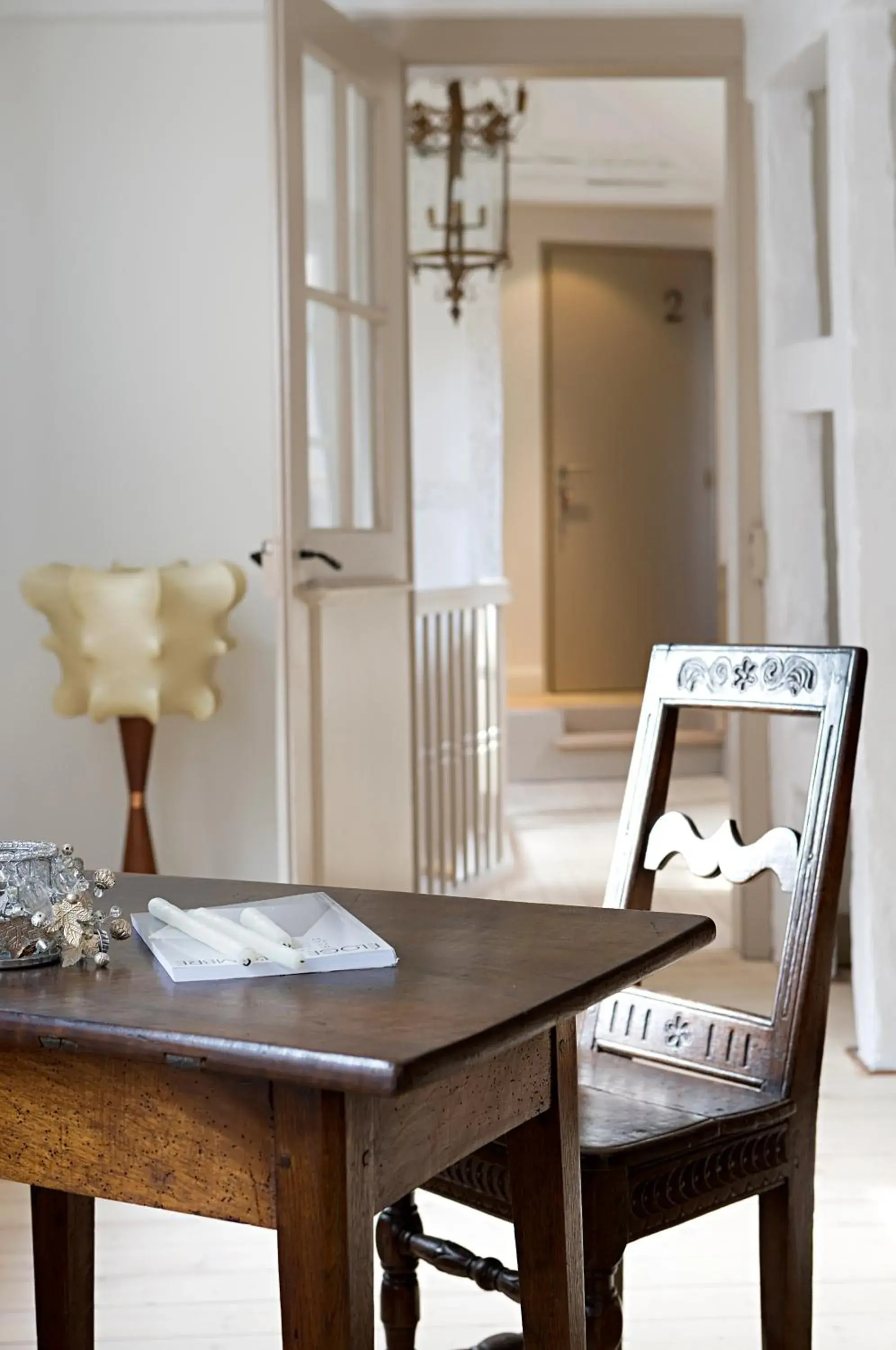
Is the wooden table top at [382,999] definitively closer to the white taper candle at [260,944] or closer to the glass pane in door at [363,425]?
the white taper candle at [260,944]

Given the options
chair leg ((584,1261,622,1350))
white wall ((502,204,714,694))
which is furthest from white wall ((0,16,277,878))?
white wall ((502,204,714,694))

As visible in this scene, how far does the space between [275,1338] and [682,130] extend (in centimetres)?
657

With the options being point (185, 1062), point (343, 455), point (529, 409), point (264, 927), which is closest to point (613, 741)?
point (529, 409)

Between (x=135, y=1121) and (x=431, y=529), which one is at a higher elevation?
(x=431, y=529)

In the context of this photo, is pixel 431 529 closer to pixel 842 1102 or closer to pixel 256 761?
pixel 256 761

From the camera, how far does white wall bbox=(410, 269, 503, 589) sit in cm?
543

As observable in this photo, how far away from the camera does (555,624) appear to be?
334 inches

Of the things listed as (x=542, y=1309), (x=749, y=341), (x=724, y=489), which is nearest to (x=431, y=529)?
(x=749, y=341)

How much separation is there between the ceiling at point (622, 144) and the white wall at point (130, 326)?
3.51 meters

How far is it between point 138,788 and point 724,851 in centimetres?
212

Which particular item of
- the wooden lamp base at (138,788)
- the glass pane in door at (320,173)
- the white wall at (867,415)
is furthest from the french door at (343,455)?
the white wall at (867,415)

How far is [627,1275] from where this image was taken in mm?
2469

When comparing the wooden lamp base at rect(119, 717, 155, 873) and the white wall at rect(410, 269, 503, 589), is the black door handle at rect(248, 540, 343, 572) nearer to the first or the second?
the wooden lamp base at rect(119, 717, 155, 873)

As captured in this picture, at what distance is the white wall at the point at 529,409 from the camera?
8359 millimetres
